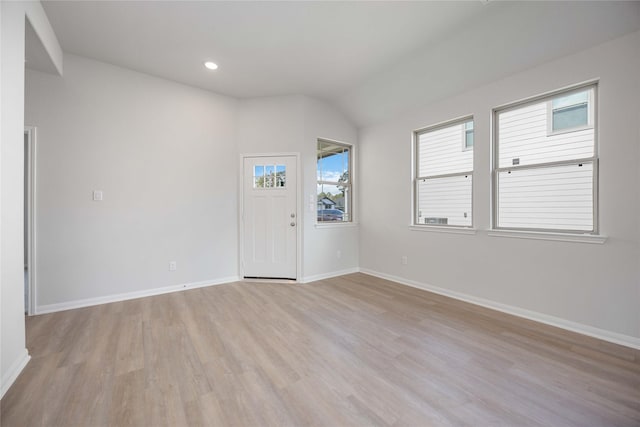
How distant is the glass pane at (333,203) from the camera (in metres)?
4.34

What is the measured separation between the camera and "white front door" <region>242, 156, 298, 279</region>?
13.3 ft

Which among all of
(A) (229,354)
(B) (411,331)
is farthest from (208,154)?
(B) (411,331)

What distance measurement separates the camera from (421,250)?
12.0 ft

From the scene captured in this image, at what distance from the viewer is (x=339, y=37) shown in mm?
2678

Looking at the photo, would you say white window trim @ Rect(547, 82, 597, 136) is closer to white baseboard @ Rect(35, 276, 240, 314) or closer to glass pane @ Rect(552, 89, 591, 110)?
glass pane @ Rect(552, 89, 591, 110)

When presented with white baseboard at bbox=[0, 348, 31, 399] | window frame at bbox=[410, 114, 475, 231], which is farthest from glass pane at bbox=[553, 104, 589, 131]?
white baseboard at bbox=[0, 348, 31, 399]

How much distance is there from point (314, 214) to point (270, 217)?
2.31 ft

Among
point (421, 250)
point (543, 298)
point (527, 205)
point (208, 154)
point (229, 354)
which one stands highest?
point (208, 154)

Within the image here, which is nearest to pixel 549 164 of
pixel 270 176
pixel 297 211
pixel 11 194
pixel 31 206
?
pixel 297 211

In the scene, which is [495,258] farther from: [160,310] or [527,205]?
[160,310]

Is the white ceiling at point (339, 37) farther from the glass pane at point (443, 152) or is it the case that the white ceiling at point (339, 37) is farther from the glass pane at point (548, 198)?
the glass pane at point (548, 198)

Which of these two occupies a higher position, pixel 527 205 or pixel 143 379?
pixel 527 205

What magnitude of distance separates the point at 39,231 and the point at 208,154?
204cm

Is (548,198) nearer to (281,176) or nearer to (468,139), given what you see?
(468,139)
